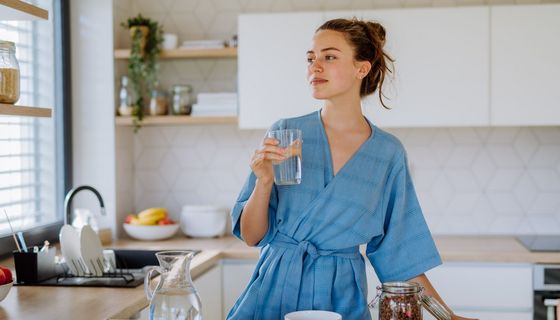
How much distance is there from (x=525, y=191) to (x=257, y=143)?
1.45 m

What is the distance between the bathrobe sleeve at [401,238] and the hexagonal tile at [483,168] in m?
1.81

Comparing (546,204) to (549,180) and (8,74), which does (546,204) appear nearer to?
(549,180)

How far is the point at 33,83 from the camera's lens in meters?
3.73

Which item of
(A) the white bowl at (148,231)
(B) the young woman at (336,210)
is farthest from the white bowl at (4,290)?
(A) the white bowl at (148,231)

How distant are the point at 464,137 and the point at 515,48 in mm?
635

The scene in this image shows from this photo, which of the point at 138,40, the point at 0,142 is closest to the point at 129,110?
the point at 138,40

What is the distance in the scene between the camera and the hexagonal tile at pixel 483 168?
4.03 meters

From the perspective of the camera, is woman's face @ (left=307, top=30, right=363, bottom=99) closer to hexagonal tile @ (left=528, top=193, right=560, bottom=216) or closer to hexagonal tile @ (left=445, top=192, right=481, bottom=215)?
hexagonal tile @ (left=445, top=192, right=481, bottom=215)

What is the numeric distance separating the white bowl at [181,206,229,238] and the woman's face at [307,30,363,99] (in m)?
1.83

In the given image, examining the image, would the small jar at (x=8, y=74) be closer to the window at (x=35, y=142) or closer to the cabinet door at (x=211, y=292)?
the window at (x=35, y=142)

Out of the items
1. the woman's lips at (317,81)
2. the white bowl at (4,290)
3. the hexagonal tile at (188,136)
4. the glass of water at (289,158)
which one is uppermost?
the woman's lips at (317,81)

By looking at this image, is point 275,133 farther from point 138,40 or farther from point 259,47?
point 138,40

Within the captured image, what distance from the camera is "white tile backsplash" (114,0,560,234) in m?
4.00

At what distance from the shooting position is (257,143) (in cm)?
420
